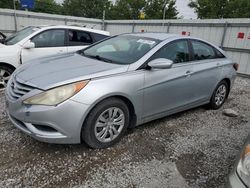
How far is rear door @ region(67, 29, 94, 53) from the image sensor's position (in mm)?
5892

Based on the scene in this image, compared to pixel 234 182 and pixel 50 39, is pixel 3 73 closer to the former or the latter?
pixel 50 39

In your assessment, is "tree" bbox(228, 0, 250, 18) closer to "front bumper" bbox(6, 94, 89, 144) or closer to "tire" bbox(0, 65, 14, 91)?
"tire" bbox(0, 65, 14, 91)

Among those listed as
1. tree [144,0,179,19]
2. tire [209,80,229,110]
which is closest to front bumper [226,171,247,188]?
tire [209,80,229,110]

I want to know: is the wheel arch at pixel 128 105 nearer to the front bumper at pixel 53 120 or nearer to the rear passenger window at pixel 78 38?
the front bumper at pixel 53 120

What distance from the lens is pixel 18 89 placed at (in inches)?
105

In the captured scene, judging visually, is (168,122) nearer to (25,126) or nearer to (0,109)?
(25,126)

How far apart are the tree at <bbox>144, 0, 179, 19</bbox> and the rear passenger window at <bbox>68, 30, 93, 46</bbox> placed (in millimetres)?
26393

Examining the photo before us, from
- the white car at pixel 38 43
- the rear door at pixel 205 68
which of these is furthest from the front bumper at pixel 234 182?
the white car at pixel 38 43

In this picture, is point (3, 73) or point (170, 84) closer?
point (170, 84)

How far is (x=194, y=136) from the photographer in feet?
11.7

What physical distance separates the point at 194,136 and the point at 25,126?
2.42 metres

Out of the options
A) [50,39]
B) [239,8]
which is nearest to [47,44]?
[50,39]

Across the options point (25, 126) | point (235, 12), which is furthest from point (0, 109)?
point (235, 12)

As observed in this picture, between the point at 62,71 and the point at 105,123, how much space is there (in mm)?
836
